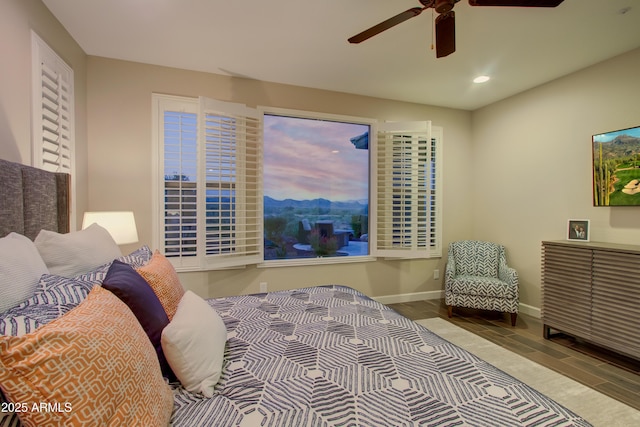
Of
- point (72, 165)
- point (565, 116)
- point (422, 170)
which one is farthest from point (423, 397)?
point (565, 116)

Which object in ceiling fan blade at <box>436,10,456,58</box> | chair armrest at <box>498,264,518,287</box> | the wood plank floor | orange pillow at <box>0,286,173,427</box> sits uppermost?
ceiling fan blade at <box>436,10,456,58</box>

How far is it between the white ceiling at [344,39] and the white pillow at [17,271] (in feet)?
6.61

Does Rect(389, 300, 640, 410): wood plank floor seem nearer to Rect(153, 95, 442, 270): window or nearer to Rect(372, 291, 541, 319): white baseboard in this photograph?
Rect(372, 291, 541, 319): white baseboard

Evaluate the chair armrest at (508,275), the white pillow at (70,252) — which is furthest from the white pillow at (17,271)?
the chair armrest at (508,275)

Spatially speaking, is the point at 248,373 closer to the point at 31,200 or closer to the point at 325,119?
the point at 31,200

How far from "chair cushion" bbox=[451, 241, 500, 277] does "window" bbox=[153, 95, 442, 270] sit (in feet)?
1.20

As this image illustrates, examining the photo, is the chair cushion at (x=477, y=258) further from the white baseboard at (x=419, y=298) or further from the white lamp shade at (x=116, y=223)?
the white lamp shade at (x=116, y=223)

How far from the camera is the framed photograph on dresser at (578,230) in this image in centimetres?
316

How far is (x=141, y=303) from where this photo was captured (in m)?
1.20

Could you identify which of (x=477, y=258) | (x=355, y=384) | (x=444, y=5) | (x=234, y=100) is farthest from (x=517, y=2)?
(x=477, y=258)

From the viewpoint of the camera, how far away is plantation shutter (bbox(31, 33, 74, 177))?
2092mm

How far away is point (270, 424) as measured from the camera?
3.16 feet

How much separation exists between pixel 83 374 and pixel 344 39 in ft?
9.52

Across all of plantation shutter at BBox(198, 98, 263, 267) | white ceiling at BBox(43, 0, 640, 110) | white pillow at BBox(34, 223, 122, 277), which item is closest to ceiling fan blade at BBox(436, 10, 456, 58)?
white ceiling at BBox(43, 0, 640, 110)
